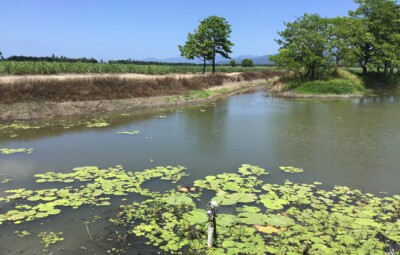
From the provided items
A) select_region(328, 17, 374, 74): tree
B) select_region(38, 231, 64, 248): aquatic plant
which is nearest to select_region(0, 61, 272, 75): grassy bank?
select_region(328, 17, 374, 74): tree

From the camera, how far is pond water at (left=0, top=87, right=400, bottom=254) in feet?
27.7

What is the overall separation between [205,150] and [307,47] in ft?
93.7

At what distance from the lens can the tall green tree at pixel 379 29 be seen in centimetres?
4281

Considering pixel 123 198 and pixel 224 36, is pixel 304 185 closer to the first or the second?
pixel 123 198

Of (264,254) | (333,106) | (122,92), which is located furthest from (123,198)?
(333,106)

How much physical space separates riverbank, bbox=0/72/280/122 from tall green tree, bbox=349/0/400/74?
21638 millimetres

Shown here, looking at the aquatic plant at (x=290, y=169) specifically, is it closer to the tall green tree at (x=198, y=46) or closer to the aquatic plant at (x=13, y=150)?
the aquatic plant at (x=13, y=150)

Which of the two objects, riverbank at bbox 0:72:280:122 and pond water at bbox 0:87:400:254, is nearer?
pond water at bbox 0:87:400:254

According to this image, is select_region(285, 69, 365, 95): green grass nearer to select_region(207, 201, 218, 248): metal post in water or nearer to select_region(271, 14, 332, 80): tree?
select_region(271, 14, 332, 80): tree

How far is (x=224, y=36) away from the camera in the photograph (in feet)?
159

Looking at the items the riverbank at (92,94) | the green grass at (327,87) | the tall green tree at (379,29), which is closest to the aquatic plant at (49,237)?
the riverbank at (92,94)

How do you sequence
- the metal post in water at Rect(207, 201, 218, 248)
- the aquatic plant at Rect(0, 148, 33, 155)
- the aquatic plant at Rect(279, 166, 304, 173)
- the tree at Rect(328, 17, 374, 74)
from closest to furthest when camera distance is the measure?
the metal post in water at Rect(207, 201, 218, 248) → the aquatic plant at Rect(279, 166, 304, 173) → the aquatic plant at Rect(0, 148, 33, 155) → the tree at Rect(328, 17, 374, 74)

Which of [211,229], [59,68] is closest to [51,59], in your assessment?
[59,68]

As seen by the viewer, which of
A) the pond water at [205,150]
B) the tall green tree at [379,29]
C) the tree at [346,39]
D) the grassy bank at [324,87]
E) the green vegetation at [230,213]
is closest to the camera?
the green vegetation at [230,213]
